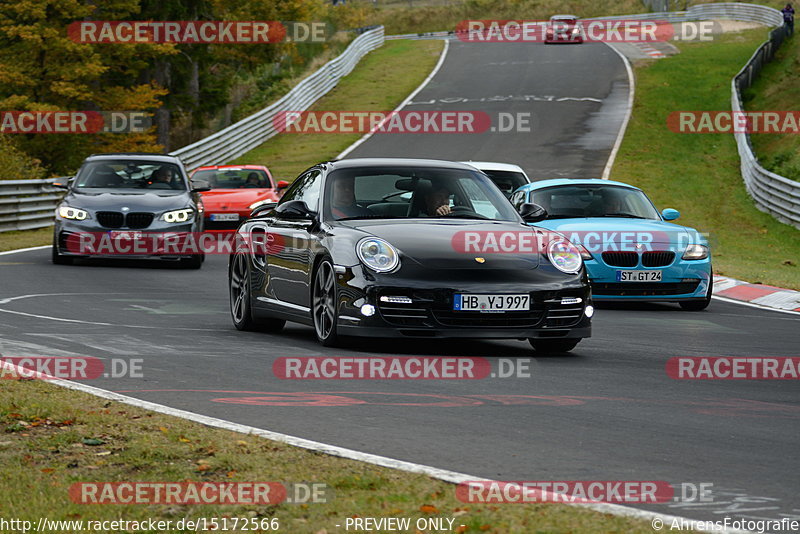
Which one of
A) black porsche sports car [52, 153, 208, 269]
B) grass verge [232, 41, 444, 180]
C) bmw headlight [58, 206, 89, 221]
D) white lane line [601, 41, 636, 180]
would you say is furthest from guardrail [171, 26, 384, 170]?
bmw headlight [58, 206, 89, 221]

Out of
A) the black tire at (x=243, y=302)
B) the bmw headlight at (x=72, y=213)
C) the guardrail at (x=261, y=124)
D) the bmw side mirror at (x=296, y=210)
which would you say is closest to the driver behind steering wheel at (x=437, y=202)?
the bmw side mirror at (x=296, y=210)

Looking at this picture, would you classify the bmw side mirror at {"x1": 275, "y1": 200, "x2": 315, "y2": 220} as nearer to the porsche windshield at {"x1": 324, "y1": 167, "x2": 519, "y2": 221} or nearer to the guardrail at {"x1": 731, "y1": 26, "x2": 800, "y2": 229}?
the porsche windshield at {"x1": 324, "y1": 167, "x2": 519, "y2": 221}

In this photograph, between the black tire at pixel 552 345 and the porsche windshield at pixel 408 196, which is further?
the porsche windshield at pixel 408 196

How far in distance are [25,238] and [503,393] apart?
20.4 m

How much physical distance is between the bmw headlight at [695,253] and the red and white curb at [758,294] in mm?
1157

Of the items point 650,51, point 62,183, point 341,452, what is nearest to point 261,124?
point 650,51

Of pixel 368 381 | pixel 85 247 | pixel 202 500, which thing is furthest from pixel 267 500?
pixel 85 247

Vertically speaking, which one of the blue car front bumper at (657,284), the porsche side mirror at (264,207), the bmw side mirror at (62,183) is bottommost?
the blue car front bumper at (657,284)

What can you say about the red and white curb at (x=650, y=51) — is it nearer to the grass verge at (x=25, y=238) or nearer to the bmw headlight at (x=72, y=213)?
the grass verge at (x=25, y=238)

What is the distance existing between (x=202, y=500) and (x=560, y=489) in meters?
1.47

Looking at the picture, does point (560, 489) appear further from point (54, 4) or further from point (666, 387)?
point (54, 4)

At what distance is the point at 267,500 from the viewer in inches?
219

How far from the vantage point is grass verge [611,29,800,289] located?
25.3 m

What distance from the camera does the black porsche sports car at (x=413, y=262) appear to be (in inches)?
402
